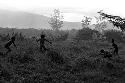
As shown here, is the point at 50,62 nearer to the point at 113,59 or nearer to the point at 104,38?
the point at 113,59

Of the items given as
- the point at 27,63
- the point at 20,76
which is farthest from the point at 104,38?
the point at 20,76

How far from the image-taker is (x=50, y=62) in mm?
14461

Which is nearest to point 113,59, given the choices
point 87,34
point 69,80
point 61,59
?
point 61,59

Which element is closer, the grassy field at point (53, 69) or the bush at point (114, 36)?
the grassy field at point (53, 69)

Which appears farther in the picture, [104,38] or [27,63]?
[104,38]

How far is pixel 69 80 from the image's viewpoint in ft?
38.3

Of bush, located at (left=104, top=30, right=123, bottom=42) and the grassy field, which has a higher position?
bush, located at (left=104, top=30, right=123, bottom=42)

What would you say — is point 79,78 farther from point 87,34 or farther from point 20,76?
point 87,34

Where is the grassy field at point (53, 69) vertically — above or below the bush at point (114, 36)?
below

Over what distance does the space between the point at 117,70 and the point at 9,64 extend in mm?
6087

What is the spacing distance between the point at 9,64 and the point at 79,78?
377 centimetres

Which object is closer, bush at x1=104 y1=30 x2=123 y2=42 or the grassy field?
the grassy field

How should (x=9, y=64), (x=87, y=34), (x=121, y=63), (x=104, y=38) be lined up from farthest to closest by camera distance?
(x=87, y=34) → (x=104, y=38) → (x=121, y=63) → (x=9, y=64)

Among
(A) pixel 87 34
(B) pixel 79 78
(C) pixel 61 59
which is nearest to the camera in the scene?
(B) pixel 79 78
